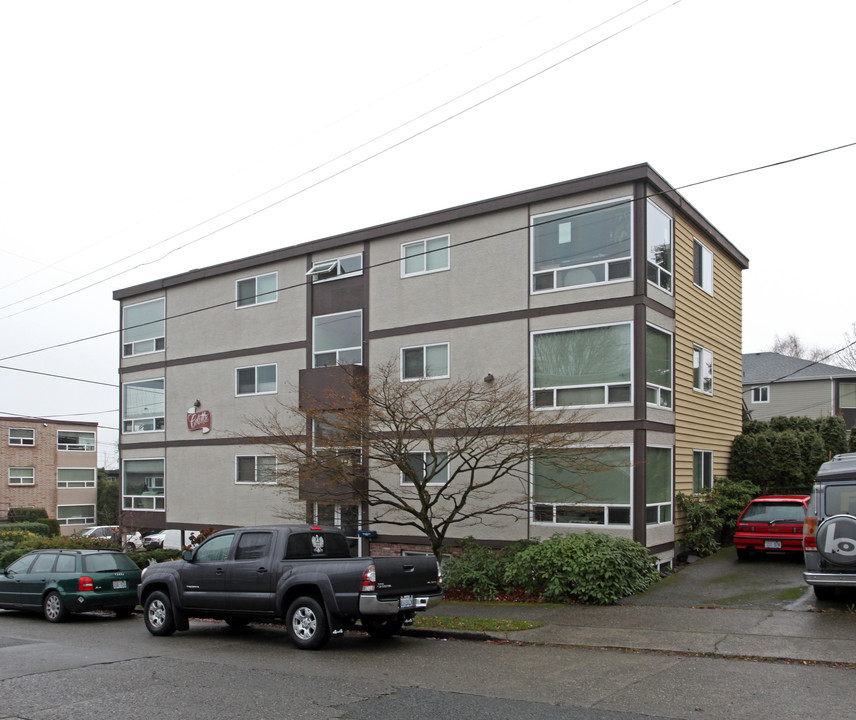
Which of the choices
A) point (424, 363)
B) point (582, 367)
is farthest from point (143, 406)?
point (582, 367)

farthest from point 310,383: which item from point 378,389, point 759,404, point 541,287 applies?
point 759,404

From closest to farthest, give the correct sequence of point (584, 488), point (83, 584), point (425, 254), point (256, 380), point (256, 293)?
point (83, 584)
point (584, 488)
point (425, 254)
point (256, 380)
point (256, 293)

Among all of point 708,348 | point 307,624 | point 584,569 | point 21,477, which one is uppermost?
point 708,348

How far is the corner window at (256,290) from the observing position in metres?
24.4

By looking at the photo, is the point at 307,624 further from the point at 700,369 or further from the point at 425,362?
the point at 700,369

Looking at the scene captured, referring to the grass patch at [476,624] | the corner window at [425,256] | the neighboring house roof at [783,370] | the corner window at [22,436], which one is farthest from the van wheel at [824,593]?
the corner window at [22,436]

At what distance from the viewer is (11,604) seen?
1692 centimetres

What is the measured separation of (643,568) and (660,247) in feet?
23.1

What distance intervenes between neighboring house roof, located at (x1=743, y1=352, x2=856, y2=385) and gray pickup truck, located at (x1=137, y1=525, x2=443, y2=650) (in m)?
32.8

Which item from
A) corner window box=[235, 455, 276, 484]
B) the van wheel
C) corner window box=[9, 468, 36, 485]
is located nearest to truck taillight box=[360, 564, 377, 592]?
the van wheel

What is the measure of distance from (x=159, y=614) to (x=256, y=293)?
1283cm

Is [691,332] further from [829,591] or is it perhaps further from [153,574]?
[153,574]

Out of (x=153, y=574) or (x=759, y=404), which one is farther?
(x=759, y=404)

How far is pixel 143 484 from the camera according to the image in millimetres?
27609
